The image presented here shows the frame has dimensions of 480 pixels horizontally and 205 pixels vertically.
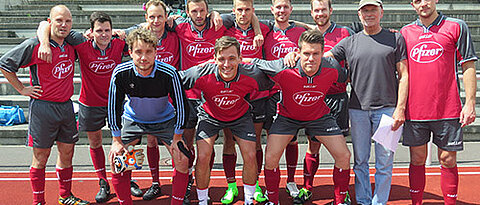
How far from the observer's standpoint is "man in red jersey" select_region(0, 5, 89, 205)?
14.1 ft

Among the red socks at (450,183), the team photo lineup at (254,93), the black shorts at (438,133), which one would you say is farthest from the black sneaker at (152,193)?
the red socks at (450,183)

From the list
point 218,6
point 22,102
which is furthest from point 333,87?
point 218,6

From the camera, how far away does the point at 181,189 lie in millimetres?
4172

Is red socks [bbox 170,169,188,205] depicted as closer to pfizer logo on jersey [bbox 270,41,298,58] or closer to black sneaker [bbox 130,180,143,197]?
black sneaker [bbox 130,180,143,197]

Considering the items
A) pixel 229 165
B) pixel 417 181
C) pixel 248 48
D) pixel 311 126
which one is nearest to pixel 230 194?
pixel 229 165

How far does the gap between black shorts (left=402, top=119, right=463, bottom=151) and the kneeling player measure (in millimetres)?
2080

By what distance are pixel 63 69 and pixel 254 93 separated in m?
1.95

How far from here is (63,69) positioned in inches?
176

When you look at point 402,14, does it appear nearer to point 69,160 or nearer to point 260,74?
point 260,74

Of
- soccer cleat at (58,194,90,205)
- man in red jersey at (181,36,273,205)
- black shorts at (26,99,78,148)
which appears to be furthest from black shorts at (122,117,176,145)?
soccer cleat at (58,194,90,205)

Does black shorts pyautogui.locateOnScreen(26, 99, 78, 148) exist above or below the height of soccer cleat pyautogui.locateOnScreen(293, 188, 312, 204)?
above

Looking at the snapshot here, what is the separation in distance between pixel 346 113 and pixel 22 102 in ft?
21.0

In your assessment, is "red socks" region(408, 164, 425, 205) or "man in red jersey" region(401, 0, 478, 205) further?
"red socks" region(408, 164, 425, 205)

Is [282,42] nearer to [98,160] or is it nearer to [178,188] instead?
[178,188]
